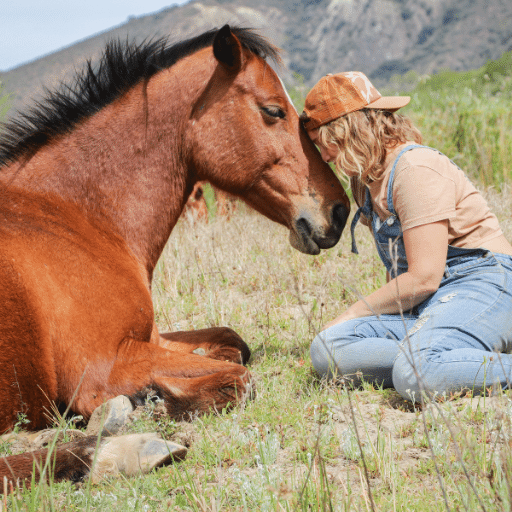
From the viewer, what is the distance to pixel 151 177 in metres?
3.20

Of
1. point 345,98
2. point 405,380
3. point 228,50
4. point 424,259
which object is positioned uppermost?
point 228,50

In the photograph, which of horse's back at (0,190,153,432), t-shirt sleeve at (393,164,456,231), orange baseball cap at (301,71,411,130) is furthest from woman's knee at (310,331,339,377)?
orange baseball cap at (301,71,411,130)

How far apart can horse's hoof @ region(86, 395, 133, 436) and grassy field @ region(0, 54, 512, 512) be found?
61 mm

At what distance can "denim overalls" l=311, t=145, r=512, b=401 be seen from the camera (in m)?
2.55

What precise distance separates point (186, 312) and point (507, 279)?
8.77 ft

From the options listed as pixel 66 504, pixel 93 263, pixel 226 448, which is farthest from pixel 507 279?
pixel 66 504

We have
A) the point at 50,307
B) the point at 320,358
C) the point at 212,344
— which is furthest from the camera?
the point at 212,344

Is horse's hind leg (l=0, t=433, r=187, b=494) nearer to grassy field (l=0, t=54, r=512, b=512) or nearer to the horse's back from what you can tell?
grassy field (l=0, t=54, r=512, b=512)

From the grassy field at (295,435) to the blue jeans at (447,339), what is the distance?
124mm

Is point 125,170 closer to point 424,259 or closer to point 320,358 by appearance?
point 320,358

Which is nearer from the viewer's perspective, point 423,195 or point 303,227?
point 423,195

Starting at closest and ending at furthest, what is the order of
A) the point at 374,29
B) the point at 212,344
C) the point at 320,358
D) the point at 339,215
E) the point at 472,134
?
the point at 320,358 < the point at 339,215 < the point at 212,344 < the point at 472,134 < the point at 374,29

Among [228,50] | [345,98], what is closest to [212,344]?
[345,98]

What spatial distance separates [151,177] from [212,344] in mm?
1176
